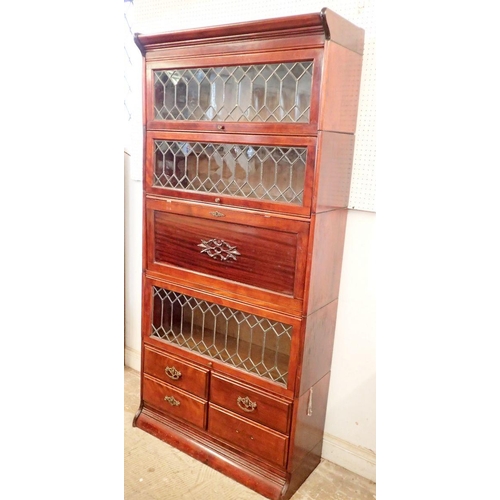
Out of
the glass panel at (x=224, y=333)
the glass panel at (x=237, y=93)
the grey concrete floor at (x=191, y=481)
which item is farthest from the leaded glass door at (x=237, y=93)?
the grey concrete floor at (x=191, y=481)

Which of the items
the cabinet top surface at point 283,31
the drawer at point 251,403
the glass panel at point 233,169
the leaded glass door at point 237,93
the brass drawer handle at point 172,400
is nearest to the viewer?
the cabinet top surface at point 283,31

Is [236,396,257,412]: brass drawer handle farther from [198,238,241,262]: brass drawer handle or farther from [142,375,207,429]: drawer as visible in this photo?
[198,238,241,262]: brass drawer handle

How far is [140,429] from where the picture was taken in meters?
2.35

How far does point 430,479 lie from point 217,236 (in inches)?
63.9

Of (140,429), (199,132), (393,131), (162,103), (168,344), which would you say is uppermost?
(162,103)

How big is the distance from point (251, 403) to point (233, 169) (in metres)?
1.02

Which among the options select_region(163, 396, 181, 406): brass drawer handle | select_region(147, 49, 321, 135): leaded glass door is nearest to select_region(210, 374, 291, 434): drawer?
select_region(163, 396, 181, 406): brass drawer handle

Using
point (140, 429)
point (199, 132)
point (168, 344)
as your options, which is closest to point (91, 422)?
point (199, 132)

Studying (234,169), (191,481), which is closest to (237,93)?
(234,169)

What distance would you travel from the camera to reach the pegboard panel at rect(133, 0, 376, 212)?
1746 mm

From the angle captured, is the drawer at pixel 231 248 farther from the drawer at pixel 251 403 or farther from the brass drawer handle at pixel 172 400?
the brass drawer handle at pixel 172 400

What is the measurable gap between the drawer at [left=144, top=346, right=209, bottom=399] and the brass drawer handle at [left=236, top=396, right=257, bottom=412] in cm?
20

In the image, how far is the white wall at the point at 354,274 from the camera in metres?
1.80

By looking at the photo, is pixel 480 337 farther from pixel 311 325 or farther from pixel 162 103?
pixel 162 103
